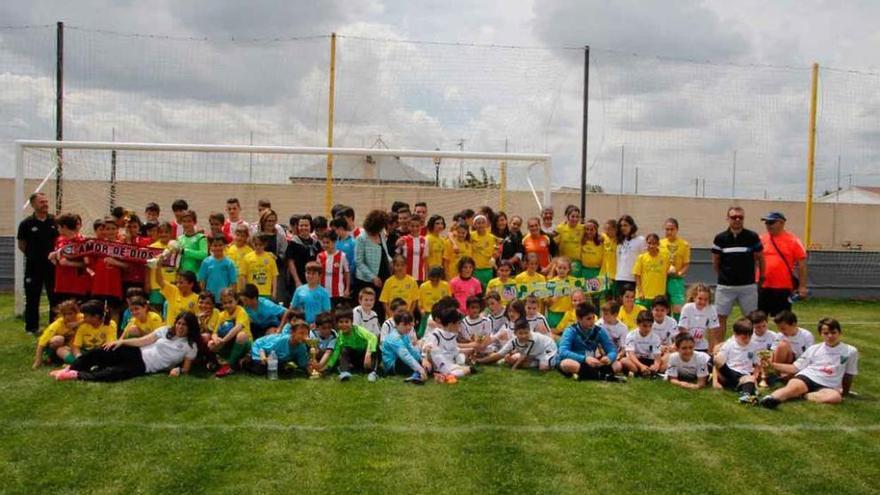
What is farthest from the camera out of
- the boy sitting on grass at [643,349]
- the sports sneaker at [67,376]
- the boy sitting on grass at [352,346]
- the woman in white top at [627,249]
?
the woman in white top at [627,249]

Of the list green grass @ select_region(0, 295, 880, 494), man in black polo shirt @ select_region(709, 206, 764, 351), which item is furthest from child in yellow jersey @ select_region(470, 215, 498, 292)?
man in black polo shirt @ select_region(709, 206, 764, 351)

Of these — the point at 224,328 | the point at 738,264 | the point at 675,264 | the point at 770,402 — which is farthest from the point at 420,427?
the point at 675,264

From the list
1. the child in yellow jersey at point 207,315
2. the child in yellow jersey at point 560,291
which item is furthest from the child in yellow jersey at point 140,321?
the child in yellow jersey at point 560,291

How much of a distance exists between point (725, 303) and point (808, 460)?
355 centimetres

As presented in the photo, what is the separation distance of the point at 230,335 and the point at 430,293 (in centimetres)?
223

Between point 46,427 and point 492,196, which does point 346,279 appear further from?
point 492,196

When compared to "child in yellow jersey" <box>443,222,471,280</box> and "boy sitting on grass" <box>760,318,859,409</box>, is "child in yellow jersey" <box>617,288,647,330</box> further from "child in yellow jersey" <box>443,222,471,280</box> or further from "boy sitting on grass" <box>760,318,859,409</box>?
"child in yellow jersey" <box>443,222,471,280</box>

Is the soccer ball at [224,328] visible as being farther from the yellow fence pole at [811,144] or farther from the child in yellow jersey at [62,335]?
the yellow fence pole at [811,144]

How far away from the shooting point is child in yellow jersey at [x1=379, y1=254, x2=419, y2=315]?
851 cm

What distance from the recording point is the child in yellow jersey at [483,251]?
30.7 ft

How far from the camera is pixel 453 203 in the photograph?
14.2m

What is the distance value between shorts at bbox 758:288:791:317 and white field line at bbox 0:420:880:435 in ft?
9.45

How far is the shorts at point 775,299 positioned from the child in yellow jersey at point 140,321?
6.60 metres

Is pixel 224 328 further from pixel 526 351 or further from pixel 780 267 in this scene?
pixel 780 267
